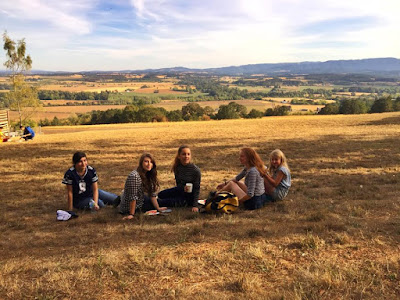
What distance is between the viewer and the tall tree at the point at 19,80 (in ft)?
98.9

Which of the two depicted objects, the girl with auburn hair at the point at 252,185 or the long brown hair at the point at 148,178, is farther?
the girl with auburn hair at the point at 252,185

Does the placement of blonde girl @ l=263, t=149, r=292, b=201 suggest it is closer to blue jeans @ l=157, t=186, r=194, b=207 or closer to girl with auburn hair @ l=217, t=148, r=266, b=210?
girl with auburn hair @ l=217, t=148, r=266, b=210

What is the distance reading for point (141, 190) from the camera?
6.43 meters

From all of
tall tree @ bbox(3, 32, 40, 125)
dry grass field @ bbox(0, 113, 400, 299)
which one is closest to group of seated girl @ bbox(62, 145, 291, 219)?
dry grass field @ bbox(0, 113, 400, 299)

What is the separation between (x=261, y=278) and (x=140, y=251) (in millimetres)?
1849

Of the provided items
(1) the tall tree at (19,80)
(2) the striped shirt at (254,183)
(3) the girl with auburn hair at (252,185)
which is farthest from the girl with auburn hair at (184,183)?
(1) the tall tree at (19,80)

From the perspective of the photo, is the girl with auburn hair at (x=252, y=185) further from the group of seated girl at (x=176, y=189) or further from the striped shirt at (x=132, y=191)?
the striped shirt at (x=132, y=191)

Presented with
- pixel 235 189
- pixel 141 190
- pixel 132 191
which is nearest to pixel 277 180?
pixel 235 189

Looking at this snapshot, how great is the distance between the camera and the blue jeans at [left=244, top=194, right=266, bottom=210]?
662 cm

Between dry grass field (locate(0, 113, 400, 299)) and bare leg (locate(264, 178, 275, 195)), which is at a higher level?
bare leg (locate(264, 178, 275, 195))

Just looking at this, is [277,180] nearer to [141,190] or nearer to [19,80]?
[141,190]

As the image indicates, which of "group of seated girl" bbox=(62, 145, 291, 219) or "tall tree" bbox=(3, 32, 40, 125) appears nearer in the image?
"group of seated girl" bbox=(62, 145, 291, 219)

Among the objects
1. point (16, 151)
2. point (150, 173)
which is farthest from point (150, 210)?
point (16, 151)

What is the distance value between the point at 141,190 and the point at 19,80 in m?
31.3
